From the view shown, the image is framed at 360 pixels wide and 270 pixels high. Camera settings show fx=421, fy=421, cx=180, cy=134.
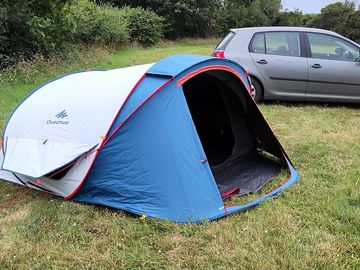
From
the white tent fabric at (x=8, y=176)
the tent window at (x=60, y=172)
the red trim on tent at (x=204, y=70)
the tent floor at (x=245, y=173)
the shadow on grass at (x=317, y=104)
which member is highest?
the red trim on tent at (x=204, y=70)

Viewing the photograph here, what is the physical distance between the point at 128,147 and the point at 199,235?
3.34 ft

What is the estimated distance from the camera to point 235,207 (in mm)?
3781

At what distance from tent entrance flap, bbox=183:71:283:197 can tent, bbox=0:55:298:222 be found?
0.15 feet

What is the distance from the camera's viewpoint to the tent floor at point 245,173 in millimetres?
4395

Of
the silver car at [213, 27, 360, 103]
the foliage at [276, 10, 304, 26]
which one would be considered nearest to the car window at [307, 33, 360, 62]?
the silver car at [213, 27, 360, 103]

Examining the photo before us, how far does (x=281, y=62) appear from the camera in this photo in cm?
757

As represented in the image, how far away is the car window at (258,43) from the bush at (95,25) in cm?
798

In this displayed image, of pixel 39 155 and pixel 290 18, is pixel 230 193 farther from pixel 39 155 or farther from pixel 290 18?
pixel 290 18

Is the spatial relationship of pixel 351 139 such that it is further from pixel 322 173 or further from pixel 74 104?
pixel 74 104

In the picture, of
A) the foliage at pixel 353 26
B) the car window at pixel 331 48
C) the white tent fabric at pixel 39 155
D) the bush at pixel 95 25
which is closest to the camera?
the white tent fabric at pixel 39 155

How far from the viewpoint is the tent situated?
3695 mm

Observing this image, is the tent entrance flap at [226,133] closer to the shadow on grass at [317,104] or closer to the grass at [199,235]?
the grass at [199,235]


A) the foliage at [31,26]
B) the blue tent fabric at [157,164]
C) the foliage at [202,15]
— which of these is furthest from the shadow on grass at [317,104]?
the foliage at [202,15]

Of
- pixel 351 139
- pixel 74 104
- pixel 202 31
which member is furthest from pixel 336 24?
pixel 74 104
